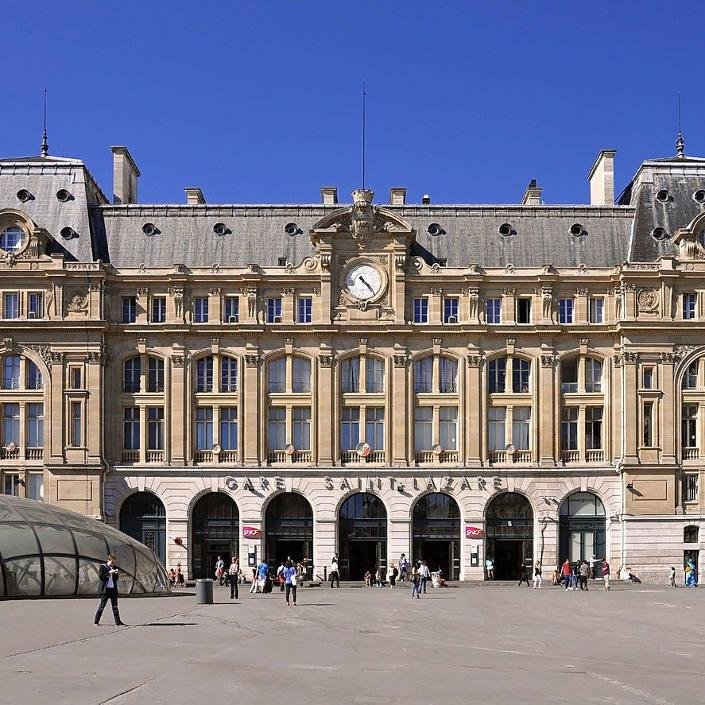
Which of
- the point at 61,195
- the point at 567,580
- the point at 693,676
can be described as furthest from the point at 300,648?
the point at 61,195

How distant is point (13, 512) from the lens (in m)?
56.2

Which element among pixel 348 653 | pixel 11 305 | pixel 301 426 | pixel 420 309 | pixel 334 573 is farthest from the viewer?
pixel 420 309

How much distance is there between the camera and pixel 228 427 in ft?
282

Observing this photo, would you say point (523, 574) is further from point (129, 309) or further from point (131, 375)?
point (129, 309)

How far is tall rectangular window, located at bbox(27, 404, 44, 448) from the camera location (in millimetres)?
84812

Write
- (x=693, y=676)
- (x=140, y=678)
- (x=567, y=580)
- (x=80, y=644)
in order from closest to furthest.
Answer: (x=140, y=678) → (x=693, y=676) → (x=80, y=644) → (x=567, y=580)

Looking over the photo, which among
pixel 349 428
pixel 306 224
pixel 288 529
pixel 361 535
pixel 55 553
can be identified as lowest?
pixel 361 535

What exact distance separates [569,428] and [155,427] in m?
27.1

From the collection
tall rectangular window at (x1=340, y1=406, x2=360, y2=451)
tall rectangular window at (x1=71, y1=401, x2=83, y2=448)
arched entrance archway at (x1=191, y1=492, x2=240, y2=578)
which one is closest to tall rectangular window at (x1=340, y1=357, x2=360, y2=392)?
tall rectangular window at (x1=340, y1=406, x2=360, y2=451)

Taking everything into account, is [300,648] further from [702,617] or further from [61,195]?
[61,195]

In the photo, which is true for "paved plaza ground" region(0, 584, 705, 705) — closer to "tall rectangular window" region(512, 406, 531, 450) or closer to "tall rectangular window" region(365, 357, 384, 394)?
"tall rectangular window" region(512, 406, 531, 450)

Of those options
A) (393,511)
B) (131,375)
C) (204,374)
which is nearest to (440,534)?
(393,511)

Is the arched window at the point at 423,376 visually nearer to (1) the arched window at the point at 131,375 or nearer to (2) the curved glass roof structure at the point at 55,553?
(1) the arched window at the point at 131,375

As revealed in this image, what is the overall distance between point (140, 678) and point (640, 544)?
58.6 metres
